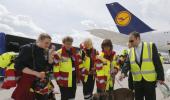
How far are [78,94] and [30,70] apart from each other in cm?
534

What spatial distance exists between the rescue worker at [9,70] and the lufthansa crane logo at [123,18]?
101 feet

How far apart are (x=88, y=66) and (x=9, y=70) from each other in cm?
281

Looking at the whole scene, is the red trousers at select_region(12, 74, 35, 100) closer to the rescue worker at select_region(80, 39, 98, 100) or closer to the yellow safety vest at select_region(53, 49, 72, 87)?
the yellow safety vest at select_region(53, 49, 72, 87)

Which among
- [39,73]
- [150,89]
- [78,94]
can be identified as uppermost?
[39,73]

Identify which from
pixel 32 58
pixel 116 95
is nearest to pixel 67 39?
pixel 116 95

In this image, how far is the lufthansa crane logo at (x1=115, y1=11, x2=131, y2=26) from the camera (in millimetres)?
36469

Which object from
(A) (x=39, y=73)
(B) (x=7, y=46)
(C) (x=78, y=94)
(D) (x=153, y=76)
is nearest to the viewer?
(A) (x=39, y=73)

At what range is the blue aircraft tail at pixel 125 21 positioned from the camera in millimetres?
36384

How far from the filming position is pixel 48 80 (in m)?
5.40

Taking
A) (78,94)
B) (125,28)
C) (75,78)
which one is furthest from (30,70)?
(125,28)

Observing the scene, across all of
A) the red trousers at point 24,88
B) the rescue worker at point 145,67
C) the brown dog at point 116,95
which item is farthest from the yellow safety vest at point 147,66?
the red trousers at point 24,88

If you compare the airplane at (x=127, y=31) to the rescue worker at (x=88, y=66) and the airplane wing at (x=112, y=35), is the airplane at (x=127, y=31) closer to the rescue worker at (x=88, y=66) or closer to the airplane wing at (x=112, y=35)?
the airplane wing at (x=112, y=35)

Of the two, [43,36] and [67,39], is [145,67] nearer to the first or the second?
[67,39]

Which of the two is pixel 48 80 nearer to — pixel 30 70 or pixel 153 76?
pixel 30 70
